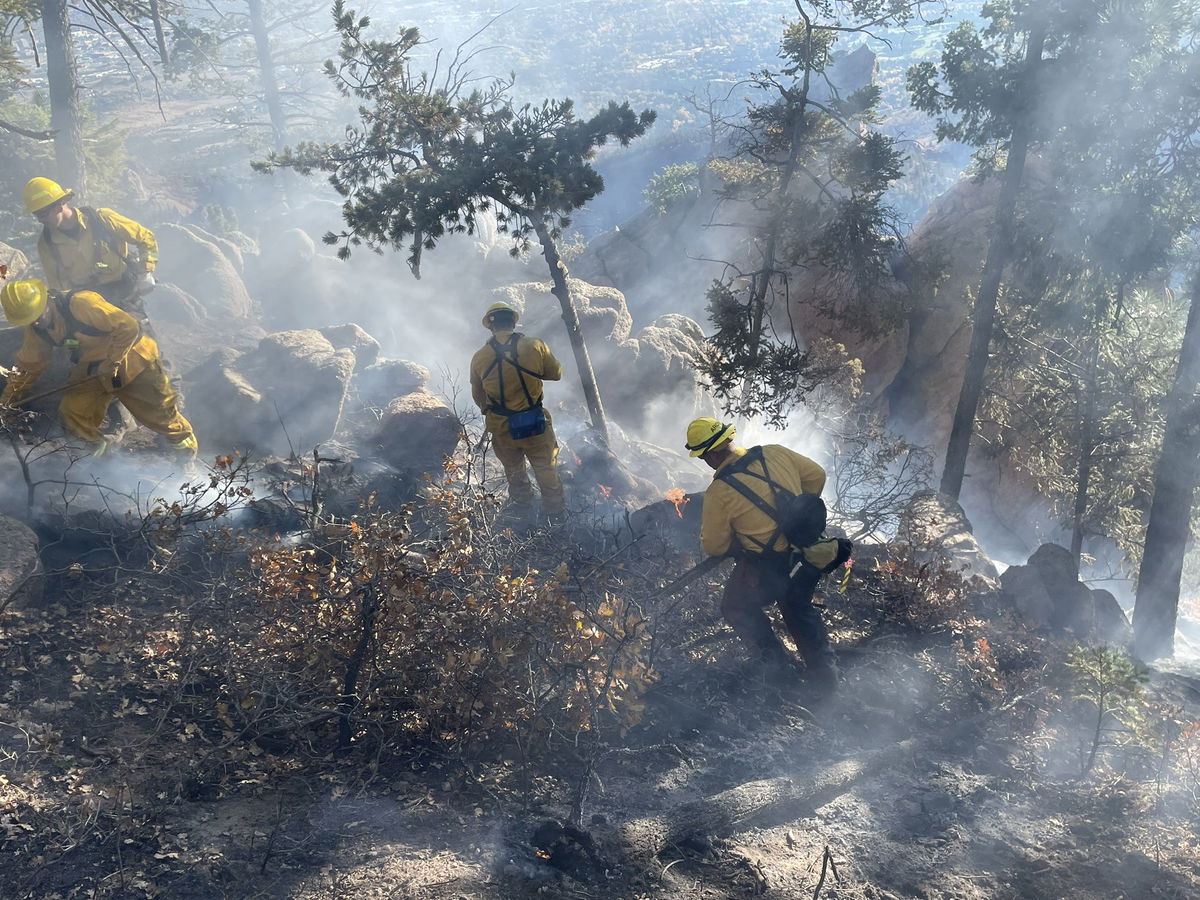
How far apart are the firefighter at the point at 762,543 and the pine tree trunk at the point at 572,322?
4.72m

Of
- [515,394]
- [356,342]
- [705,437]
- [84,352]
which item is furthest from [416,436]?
[705,437]

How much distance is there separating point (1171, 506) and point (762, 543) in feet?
29.0

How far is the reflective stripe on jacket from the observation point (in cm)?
526

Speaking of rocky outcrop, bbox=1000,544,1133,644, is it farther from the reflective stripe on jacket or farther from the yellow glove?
the yellow glove

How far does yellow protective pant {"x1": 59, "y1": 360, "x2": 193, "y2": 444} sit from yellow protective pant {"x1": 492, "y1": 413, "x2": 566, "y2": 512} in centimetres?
272

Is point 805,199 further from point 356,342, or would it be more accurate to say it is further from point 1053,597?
point 356,342

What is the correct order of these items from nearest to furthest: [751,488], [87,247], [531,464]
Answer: [751,488] < [87,247] < [531,464]

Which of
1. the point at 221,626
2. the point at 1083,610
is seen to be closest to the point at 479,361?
the point at 221,626

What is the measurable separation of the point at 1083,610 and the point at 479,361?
6.88 m

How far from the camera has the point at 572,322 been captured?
995cm

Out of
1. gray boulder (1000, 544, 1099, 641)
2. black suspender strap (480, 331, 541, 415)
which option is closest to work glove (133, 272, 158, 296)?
black suspender strap (480, 331, 541, 415)

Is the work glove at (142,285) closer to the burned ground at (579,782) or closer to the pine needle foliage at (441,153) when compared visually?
the pine needle foliage at (441,153)

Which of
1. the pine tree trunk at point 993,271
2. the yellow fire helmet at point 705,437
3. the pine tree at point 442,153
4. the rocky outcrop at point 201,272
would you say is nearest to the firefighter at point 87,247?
the pine tree at point 442,153

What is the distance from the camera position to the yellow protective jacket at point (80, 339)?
19.2 ft
